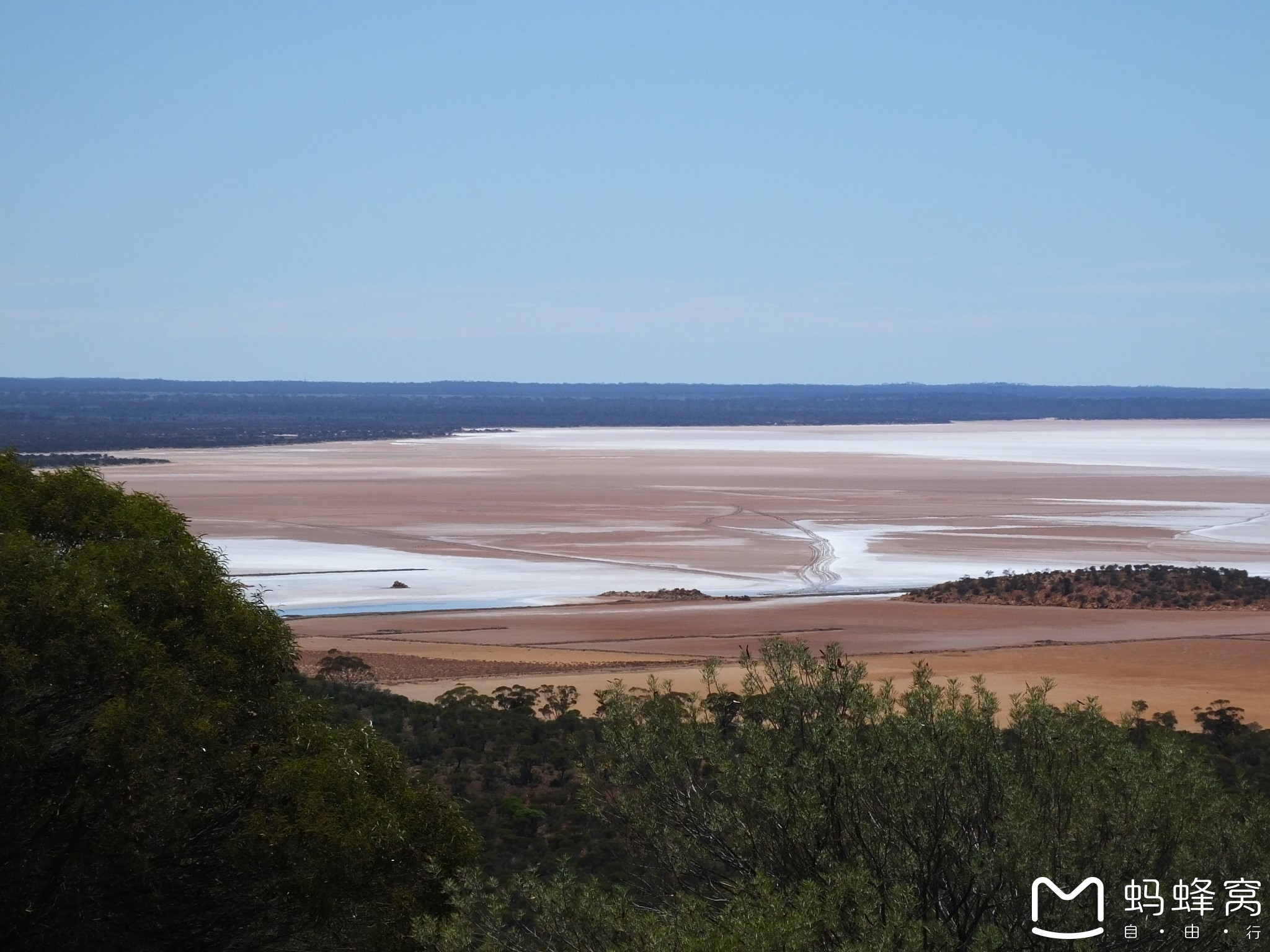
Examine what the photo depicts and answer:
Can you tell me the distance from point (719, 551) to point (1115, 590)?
13.5 metres

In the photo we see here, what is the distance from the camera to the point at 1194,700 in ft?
88.9

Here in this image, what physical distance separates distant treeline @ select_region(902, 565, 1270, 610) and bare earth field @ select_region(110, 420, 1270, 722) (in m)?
1.12

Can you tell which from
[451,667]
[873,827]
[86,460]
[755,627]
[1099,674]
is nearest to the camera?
[873,827]

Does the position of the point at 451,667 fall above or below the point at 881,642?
below

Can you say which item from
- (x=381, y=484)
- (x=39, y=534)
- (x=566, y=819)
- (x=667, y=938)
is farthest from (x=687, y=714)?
(x=381, y=484)

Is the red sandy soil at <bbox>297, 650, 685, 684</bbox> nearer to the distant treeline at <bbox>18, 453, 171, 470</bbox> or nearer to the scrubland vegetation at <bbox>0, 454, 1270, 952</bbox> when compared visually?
the scrubland vegetation at <bbox>0, 454, 1270, 952</bbox>

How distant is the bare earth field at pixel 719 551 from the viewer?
31.8 m

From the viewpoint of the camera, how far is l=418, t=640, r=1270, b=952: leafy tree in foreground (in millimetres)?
7797

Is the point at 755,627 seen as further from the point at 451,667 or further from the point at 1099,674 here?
the point at 1099,674

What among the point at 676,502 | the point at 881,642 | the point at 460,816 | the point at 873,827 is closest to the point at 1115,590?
the point at 881,642

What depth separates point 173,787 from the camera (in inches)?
349

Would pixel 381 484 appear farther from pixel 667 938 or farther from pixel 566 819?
pixel 667 938

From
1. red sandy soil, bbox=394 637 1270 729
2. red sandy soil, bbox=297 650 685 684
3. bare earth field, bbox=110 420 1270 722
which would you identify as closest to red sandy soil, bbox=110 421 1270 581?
bare earth field, bbox=110 420 1270 722

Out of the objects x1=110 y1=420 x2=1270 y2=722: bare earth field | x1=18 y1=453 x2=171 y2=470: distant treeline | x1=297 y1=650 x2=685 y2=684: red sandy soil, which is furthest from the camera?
x1=18 y1=453 x2=171 y2=470: distant treeline
